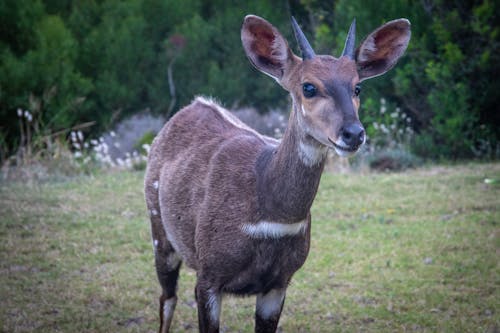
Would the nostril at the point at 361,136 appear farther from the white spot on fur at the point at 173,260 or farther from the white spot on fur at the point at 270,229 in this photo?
the white spot on fur at the point at 173,260

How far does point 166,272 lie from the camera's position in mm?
5094

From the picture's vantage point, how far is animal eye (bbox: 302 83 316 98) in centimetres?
384

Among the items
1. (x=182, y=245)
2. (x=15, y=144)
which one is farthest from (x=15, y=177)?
(x=182, y=245)

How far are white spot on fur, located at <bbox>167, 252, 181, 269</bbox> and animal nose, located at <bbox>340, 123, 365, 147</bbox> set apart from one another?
6.67 ft

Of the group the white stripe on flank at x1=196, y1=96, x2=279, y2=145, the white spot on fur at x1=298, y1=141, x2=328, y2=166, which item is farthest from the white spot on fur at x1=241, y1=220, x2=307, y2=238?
the white stripe on flank at x1=196, y1=96, x2=279, y2=145

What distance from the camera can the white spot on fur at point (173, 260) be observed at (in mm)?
5040

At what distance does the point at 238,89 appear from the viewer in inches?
529

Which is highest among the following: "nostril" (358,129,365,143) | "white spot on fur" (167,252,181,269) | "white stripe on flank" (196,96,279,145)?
"nostril" (358,129,365,143)

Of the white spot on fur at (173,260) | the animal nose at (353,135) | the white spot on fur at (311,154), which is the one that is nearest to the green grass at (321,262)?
the white spot on fur at (173,260)

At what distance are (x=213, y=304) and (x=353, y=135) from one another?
4.77ft

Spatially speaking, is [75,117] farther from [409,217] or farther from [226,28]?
[409,217]

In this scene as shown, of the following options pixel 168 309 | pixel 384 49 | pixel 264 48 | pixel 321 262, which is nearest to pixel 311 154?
pixel 264 48

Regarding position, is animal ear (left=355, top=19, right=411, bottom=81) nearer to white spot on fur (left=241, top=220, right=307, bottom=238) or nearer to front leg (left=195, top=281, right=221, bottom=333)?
white spot on fur (left=241, top=220, right=307, bottom=238)

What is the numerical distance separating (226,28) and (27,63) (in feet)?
14.5
